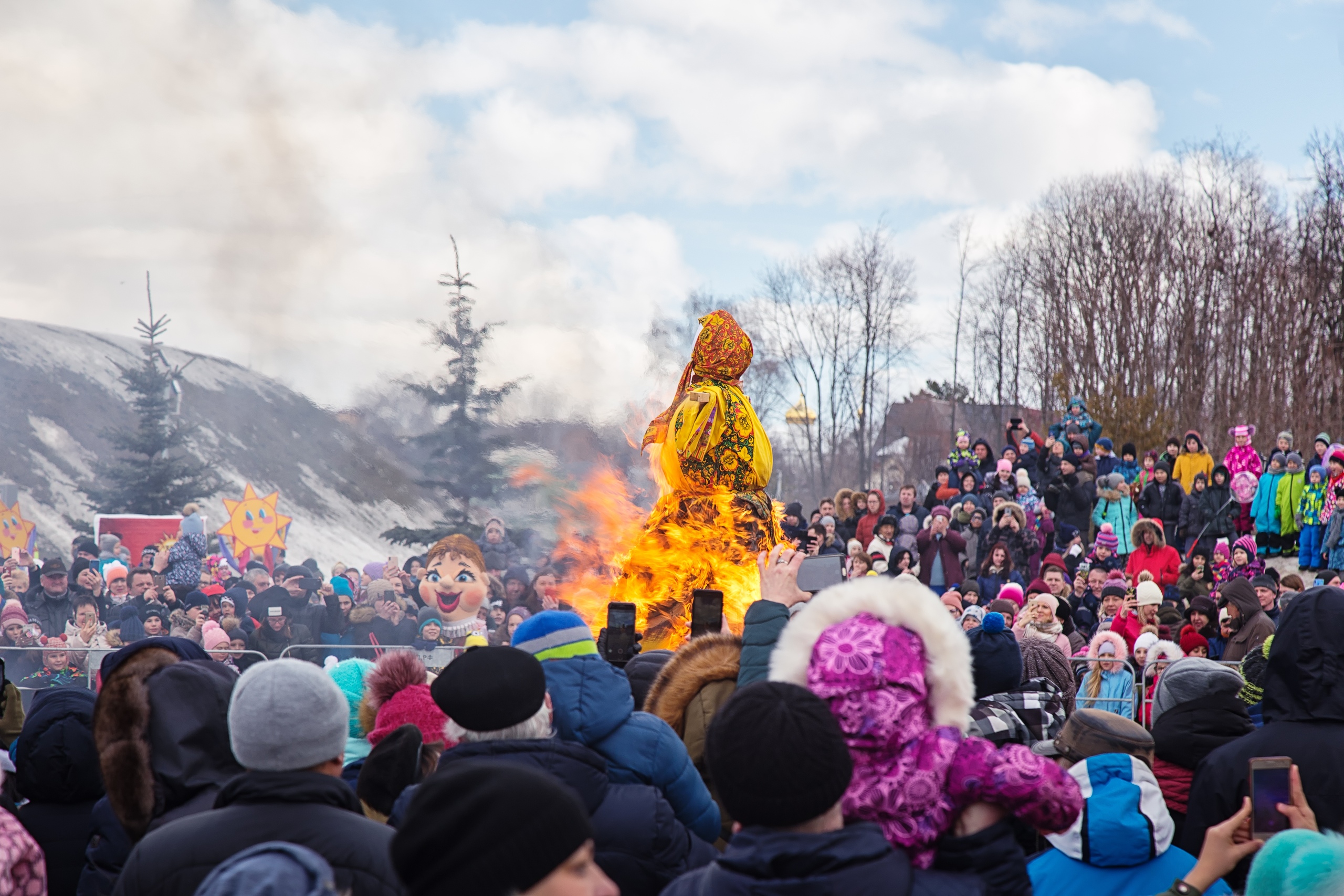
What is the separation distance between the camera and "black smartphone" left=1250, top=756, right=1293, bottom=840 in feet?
8.98

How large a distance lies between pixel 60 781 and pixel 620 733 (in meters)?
1.84

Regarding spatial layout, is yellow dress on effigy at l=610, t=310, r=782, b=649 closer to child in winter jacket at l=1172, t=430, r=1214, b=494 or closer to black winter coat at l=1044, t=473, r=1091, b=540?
black winter coat at l=1044, t=473, r=1091, b=540

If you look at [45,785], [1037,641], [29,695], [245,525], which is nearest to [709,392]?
[1037,641]

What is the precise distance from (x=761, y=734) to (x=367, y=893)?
90 centimetres

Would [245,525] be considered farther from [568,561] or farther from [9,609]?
[568,561]

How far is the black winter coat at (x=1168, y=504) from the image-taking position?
15.5m

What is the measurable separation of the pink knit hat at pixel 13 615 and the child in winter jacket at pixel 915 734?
38.1 ft

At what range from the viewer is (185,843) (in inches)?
98.0

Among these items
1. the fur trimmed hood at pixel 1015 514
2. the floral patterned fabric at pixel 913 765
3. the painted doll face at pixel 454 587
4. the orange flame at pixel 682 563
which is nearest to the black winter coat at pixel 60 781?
the floral patterned fabric at pixel 913 765

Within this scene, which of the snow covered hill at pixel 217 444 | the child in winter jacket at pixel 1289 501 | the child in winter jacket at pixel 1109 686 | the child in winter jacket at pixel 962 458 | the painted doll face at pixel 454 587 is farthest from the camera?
the snow covered hill at pixel 217 444

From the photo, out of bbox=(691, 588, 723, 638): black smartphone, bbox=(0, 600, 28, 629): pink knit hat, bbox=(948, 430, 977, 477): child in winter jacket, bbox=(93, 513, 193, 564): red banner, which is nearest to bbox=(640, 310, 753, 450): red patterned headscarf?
bbox=(691, 588, 723, 638): black smartphone

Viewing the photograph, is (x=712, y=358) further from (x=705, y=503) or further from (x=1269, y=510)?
(x=1269, y=510)

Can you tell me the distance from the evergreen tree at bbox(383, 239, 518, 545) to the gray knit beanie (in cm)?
1517

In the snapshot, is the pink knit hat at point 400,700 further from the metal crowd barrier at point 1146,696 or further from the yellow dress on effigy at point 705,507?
the metal crowd barrier at point 1146,696
